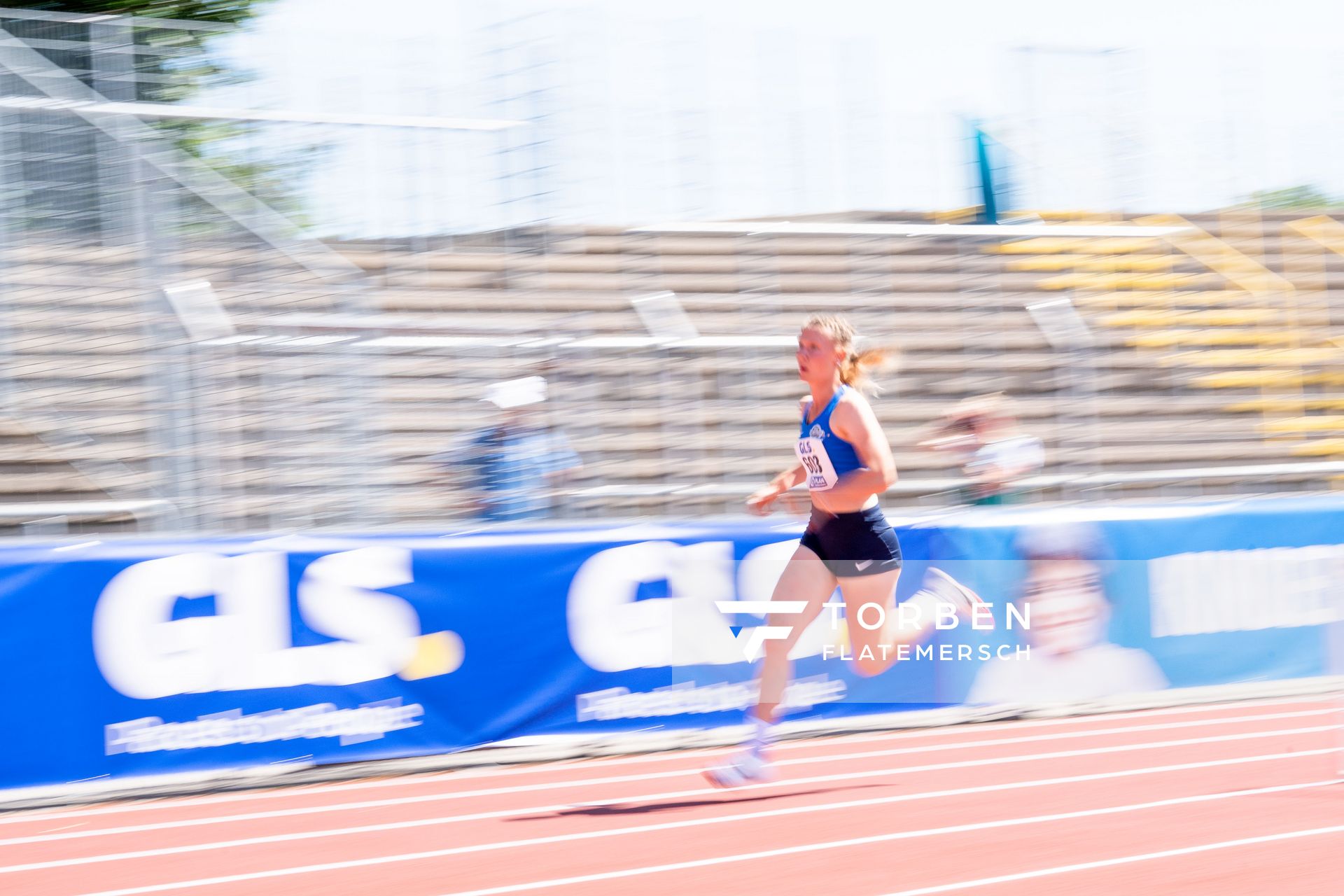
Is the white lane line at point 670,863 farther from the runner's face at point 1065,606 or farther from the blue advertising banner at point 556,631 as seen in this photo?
the runner's face at point 1065,606

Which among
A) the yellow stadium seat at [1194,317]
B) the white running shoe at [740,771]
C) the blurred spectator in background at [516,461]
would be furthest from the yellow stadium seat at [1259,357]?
the white running shoe at [740,771]

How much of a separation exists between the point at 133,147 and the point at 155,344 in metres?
1.29

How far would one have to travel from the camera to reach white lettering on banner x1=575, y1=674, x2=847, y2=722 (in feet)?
25.2

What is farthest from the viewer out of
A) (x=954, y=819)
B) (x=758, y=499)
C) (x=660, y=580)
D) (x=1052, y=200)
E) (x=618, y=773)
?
(x=1052, y=200)

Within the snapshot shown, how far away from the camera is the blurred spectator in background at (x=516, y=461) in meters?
9.11

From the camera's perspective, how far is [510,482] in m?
9.15

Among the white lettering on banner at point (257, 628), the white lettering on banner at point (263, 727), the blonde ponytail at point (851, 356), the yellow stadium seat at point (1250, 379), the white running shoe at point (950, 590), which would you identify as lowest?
the white lettering on banner at point (263, 727)

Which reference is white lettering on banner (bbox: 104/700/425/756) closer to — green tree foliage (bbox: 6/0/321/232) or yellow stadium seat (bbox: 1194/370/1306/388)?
green tree foliage (bbox: 6/0/321/232)

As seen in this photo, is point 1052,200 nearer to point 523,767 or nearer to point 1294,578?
point 1294,578

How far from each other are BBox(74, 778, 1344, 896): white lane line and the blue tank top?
1.50m

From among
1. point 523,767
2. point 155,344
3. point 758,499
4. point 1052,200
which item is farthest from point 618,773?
point 1052,200

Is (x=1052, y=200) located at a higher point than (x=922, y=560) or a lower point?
higher

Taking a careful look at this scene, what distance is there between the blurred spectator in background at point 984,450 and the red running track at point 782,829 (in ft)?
Result: 6.91

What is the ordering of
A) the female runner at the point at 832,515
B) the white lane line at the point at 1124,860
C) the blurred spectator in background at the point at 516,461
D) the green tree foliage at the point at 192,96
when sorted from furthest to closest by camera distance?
the green tree foliage at the point at 192,96 → the blurred spectator in background at the point at 516,461 → the female runner at the point at 832,515 → the white lane line at the point at 1124,860
